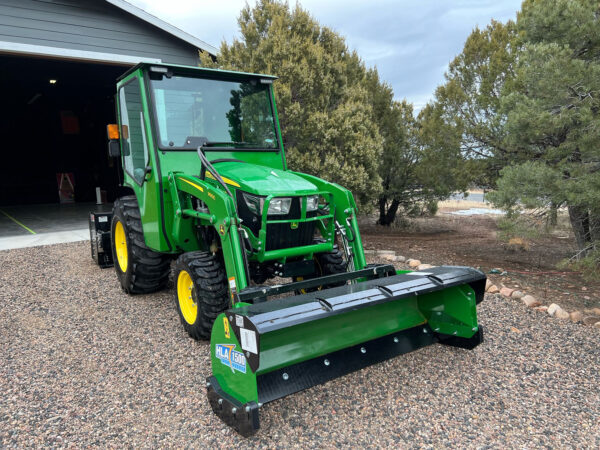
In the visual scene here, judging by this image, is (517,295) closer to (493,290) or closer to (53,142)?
(493,290)

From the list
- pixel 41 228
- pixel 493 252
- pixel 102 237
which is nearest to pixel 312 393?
pixel 102 237

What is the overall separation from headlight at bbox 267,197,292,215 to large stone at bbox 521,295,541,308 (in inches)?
120

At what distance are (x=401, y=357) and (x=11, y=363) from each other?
3245 millimetres

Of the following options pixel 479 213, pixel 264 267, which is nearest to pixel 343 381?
pixel 264 267

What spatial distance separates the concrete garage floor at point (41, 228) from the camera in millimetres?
8977

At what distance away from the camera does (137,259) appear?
479 cm

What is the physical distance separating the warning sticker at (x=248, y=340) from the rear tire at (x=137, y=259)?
8.80 ft

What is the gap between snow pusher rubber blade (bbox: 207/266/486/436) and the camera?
8.19 feet

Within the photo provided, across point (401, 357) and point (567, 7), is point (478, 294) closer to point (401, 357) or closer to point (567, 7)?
point (401, 357)

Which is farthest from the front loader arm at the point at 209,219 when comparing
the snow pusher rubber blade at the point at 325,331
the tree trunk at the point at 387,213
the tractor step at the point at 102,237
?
the tree trunk at the point at 387,213

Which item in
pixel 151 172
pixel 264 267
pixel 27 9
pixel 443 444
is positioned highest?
pixel 27 9

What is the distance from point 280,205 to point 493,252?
19.7 ft

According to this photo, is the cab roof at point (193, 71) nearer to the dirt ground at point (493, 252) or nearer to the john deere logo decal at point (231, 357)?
the john deere logo decal at point (231, 357)

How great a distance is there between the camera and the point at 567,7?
5.23 m
